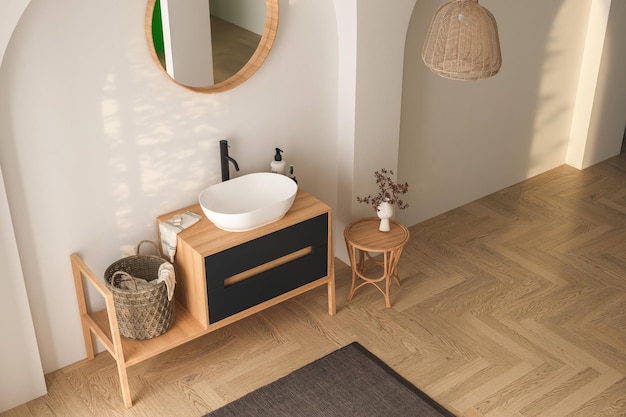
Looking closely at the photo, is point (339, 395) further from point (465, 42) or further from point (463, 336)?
point (465, 42)

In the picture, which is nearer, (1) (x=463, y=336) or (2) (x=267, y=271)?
(2) (x=267, y=271)

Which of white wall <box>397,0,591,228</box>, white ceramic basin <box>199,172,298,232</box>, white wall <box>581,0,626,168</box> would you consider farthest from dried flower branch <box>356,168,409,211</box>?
white wall <box>581,0,626,168</box>

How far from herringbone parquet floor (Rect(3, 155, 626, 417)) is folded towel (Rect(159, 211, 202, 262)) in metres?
0.50

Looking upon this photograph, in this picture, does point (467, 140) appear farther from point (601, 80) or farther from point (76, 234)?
point (76, 234)

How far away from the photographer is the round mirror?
3.09 m

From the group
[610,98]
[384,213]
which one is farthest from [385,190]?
[610,98]

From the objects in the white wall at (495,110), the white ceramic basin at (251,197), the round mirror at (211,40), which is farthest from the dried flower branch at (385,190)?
the round mirror at (211,40)

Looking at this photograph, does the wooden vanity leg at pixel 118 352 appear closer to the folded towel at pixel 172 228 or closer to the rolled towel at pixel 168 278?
the rolled towel at pixel 168 278

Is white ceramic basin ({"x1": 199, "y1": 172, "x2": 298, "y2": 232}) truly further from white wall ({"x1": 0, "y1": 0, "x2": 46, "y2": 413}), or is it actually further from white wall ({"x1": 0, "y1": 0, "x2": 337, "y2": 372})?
white wall ({"x1": 0, "y1": 0, "x2": 46, "y2": 413})

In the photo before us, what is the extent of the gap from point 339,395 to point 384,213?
0.90 m

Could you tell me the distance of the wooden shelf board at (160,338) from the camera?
314 centimetres

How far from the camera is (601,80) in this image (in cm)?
484

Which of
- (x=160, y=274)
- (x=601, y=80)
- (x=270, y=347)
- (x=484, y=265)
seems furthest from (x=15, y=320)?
(x=601, y=80)

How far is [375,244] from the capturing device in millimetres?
3643
